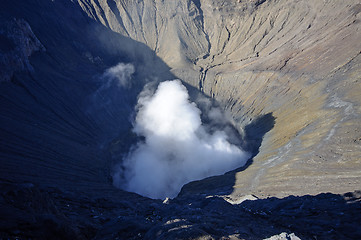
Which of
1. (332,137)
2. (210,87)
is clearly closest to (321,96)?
(332,137)

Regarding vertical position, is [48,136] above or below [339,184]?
above

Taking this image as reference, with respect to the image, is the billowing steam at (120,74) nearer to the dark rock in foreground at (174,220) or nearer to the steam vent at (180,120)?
the steam vent at (180,120)

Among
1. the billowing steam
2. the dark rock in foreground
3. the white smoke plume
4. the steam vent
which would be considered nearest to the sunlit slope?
the steam vent

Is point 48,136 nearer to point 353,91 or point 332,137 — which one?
point 332,137

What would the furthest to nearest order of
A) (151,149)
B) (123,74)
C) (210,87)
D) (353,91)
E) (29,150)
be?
(210,87)
(123,74)
(151,149)
(353,91)
(29,150)

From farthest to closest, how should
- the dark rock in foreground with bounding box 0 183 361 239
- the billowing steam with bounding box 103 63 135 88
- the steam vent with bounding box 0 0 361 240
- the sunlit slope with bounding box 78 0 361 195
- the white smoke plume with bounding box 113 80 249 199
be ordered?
the billowing steam with bounding box 103 63 135 88 < the white smoke plume with bounding box 113 80 249 199 < the sunlit slope with bounding box 78 0 361 195 < the steam vent with bounding box 0 0 361 240 < the dark rock in foreground with bounding box 0 183 361 239

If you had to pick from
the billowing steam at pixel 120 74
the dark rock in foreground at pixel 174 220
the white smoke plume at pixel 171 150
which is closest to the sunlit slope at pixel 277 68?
the dark rock in foreground at pixel 174 220

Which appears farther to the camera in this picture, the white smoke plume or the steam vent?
the white smoke plume

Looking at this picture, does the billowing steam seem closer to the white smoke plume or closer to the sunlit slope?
the white smoke plume
